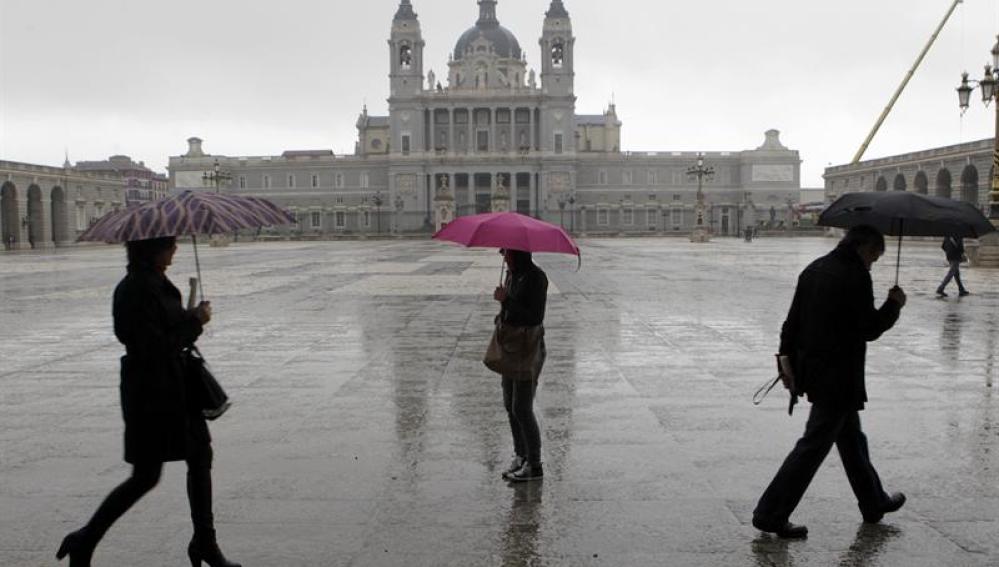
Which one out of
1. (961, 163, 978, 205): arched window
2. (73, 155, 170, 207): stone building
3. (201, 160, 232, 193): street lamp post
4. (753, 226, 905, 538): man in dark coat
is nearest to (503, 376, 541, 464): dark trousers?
(753, 226, 905, 538): man in dark coat

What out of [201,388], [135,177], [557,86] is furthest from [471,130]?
[201,388]

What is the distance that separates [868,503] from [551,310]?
12549 mm

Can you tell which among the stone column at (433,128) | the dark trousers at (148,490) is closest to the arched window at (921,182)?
the stone column at (433,128)

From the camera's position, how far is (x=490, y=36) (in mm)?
121438

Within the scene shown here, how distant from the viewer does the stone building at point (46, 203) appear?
72.9m

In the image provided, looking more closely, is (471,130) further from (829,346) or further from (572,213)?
(829,346)

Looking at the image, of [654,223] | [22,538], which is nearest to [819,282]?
[22,538]

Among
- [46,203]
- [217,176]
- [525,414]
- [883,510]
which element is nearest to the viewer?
[883,510]

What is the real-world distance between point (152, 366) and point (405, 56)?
11015 centimetres

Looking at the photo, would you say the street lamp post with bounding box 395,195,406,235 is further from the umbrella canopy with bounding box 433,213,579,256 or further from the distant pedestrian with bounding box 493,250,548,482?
the distant pedestrian with bounding box 493,250,548,482

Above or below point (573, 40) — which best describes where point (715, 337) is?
below

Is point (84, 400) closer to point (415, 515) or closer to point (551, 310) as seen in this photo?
point (415, 515)

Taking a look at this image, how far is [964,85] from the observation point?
2989 centimetres

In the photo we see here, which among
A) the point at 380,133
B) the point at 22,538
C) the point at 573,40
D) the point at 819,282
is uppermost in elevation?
the point at 573,40
